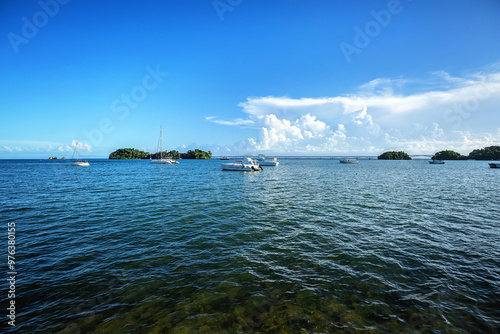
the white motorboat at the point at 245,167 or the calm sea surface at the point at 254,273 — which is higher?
the white motorboat at the point at 245,167

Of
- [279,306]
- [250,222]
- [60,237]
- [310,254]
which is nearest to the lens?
[279,306]

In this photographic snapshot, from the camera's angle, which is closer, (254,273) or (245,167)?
(254,273)

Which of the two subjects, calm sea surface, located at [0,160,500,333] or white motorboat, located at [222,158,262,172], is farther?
white motorboat, located at [222,158,262,172]

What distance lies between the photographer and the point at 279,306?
767 centimetres

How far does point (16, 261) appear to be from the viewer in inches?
428

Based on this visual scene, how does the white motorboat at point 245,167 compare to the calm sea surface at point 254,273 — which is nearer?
the calm sea surface at point 254,273

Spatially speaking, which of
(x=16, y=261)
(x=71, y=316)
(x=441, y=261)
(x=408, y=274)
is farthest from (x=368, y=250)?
(x=16, y=261)

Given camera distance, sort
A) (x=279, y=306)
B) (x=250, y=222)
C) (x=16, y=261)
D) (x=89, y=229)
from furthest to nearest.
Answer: (x=250, y=222), (x=89, y=229), (x=16, y=261), (x=279, y=306)

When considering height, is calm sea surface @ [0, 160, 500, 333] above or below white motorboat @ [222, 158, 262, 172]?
below

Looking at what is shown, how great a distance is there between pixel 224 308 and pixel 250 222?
10369 millimetres

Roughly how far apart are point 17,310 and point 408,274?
52.9 feet

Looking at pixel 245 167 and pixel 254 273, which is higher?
pixel 245 167

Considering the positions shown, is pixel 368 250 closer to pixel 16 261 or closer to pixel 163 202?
pixel 16 261

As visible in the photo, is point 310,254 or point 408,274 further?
point 310,254
